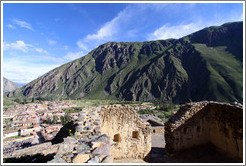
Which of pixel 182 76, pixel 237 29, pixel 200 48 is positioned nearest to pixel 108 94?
pixel 182 76

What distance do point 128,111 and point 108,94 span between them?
182 m

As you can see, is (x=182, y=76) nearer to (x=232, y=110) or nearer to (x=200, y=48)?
(x=200, y=48)

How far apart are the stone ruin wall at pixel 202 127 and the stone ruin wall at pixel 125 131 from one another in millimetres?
1740

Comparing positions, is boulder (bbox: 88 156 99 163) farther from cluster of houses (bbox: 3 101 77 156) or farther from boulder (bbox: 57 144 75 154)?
cluster of houses (bbox: 3 101 77 156)

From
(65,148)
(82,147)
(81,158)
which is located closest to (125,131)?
(82,147)

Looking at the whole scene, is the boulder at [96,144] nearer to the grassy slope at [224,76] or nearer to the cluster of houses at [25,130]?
the cluster of houses at [25,130]

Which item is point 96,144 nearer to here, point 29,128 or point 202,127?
point 202,127

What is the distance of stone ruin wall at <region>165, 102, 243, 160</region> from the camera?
331 inches

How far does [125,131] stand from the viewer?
29.3 ft

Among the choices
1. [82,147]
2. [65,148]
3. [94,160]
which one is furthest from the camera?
[82,147]

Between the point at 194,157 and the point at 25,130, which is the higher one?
the point at 194,157

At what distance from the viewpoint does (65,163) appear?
3.91 meters

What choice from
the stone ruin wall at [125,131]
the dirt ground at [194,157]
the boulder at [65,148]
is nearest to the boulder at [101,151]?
the boulder at [65,148]

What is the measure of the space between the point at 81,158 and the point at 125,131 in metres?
5.03
